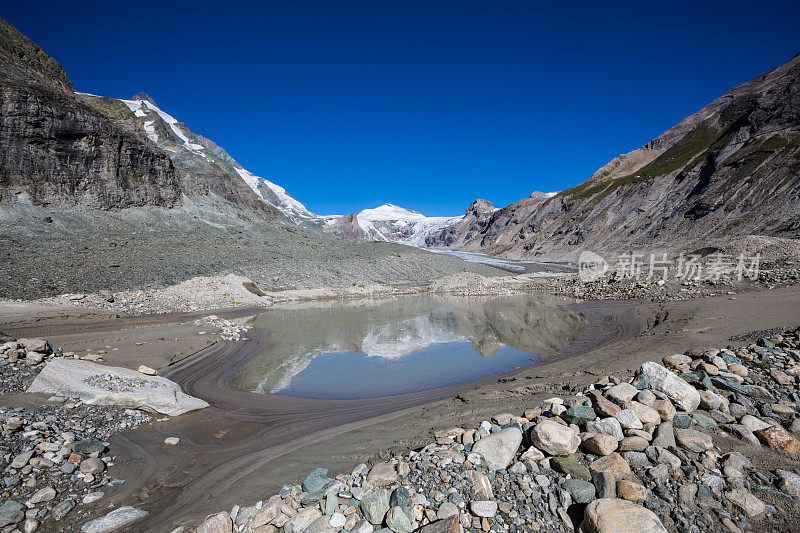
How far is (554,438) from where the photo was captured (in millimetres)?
4656

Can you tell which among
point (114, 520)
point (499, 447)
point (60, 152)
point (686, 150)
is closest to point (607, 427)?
point (499, 447)

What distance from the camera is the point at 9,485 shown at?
4930 mm

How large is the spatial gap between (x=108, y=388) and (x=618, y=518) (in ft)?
32.9

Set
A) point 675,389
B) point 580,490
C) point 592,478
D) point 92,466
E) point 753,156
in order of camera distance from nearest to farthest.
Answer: point 580,490
point 592,478
point 675,389
point 92,466
point 753,156

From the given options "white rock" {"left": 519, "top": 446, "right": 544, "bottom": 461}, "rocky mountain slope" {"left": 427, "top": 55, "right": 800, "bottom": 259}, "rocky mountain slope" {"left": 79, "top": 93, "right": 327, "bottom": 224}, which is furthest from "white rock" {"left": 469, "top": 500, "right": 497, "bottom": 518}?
"rocky mountain slope" {"left": 79, "top": 93, "right": 327, "bottom": 224}

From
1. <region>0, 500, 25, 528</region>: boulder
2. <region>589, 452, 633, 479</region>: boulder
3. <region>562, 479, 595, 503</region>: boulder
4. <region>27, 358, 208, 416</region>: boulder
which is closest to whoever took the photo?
<region>562, 479, 595, 503</region>: boulder

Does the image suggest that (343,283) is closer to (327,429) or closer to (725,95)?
(327,429)

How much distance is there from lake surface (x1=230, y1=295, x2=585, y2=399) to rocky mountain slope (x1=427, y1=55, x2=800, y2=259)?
30.8 meters

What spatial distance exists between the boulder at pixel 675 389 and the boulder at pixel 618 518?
237 cm

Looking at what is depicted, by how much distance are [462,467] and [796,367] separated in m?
6.43

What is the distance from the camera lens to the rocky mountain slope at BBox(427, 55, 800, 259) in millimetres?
54688

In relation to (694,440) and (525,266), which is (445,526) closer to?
(694,440)

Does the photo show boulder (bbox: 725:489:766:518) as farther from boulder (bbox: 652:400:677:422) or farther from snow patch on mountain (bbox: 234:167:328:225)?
snow patch on mountain (bbox: 234:167:328:225)

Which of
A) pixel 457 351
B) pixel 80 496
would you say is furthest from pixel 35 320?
pixel 457 351
